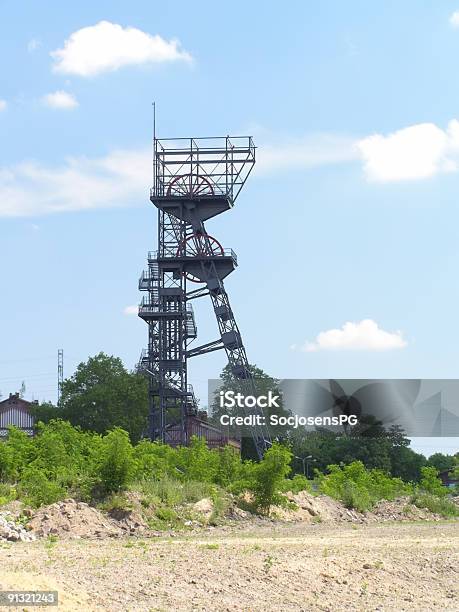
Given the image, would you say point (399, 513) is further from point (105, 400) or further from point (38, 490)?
point (105, 400)

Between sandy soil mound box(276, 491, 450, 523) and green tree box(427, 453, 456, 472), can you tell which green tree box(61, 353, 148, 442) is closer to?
sandy soil mound box(276, 491, 450, 523)

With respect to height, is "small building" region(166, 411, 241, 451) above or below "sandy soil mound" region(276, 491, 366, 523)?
above

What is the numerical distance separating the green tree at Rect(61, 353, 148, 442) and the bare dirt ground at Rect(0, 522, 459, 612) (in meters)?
57.5

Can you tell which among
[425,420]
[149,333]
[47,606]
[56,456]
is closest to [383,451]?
[425,420]

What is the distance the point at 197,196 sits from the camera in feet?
219

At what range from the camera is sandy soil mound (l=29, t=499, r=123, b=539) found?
2661 cm

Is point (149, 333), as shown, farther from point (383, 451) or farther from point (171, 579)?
point (171, 579)

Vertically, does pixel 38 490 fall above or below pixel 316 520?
above

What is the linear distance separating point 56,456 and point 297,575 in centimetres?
1581

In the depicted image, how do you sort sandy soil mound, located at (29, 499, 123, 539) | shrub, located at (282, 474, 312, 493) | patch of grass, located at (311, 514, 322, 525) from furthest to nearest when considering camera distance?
shrub, located at (282, 474, 312, 493)
patch of grass, located at (311, 514, 322, 525)
sandy soil mound, located at (29, 499, 123, 539)

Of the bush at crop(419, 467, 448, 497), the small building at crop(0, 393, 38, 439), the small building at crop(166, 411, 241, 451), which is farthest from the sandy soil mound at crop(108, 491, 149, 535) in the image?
the small building at crop(0, 393, 38, 439)

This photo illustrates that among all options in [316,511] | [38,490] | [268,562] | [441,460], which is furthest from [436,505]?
[441,460]

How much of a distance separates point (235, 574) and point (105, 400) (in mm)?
66781

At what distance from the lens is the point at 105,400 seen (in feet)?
277
